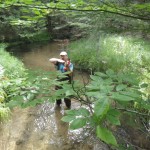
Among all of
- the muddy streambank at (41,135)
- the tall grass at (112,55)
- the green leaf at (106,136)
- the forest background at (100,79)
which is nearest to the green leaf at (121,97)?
the forest background at (100,79)

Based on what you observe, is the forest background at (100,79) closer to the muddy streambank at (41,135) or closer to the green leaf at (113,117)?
the green leaf at (113,117)

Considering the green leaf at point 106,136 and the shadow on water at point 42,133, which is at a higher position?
the green leaf at point 106,136

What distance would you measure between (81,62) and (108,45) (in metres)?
1.60

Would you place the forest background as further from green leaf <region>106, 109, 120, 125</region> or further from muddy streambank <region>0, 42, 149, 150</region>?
muddy streambank <region>0, 42, 149, 150</region>

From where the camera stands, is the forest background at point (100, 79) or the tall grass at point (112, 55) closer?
the forest background at point (100, 79)

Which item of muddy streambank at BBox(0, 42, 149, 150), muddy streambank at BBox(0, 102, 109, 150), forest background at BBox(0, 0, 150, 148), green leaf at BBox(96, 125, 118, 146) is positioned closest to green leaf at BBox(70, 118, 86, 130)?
forest background at BBox(0, 0, 150, 148)

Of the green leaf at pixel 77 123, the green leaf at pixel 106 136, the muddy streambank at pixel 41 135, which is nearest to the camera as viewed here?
the green leaf at pixel 106 136

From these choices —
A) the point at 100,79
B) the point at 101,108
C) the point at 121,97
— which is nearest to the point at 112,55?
the point at 100,79

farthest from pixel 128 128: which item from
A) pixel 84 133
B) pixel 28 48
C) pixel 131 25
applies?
pixel 28 48

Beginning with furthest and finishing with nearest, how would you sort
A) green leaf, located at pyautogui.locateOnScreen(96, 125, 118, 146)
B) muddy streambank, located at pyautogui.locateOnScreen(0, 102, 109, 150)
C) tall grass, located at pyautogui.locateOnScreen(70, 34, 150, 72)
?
tall grass, located at pyautogui.locateOnScreen(70, 34, 150, 72) → muddy streambank, located at pyautogui.locateOnScreen(0, 102, 109, 150) → green leaf, located at pyautogui.locateOnScreen(96, 125, 118, 146)

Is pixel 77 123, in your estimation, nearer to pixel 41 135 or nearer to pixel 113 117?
pixel 113 117

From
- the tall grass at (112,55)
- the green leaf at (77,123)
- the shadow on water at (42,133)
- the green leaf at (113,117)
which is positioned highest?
the green leaf at (113,117)

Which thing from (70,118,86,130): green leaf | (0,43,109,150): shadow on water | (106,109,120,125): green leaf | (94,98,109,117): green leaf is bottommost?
(0,43,109,150): shadow on water

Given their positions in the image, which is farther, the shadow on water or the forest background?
the shadow on water
